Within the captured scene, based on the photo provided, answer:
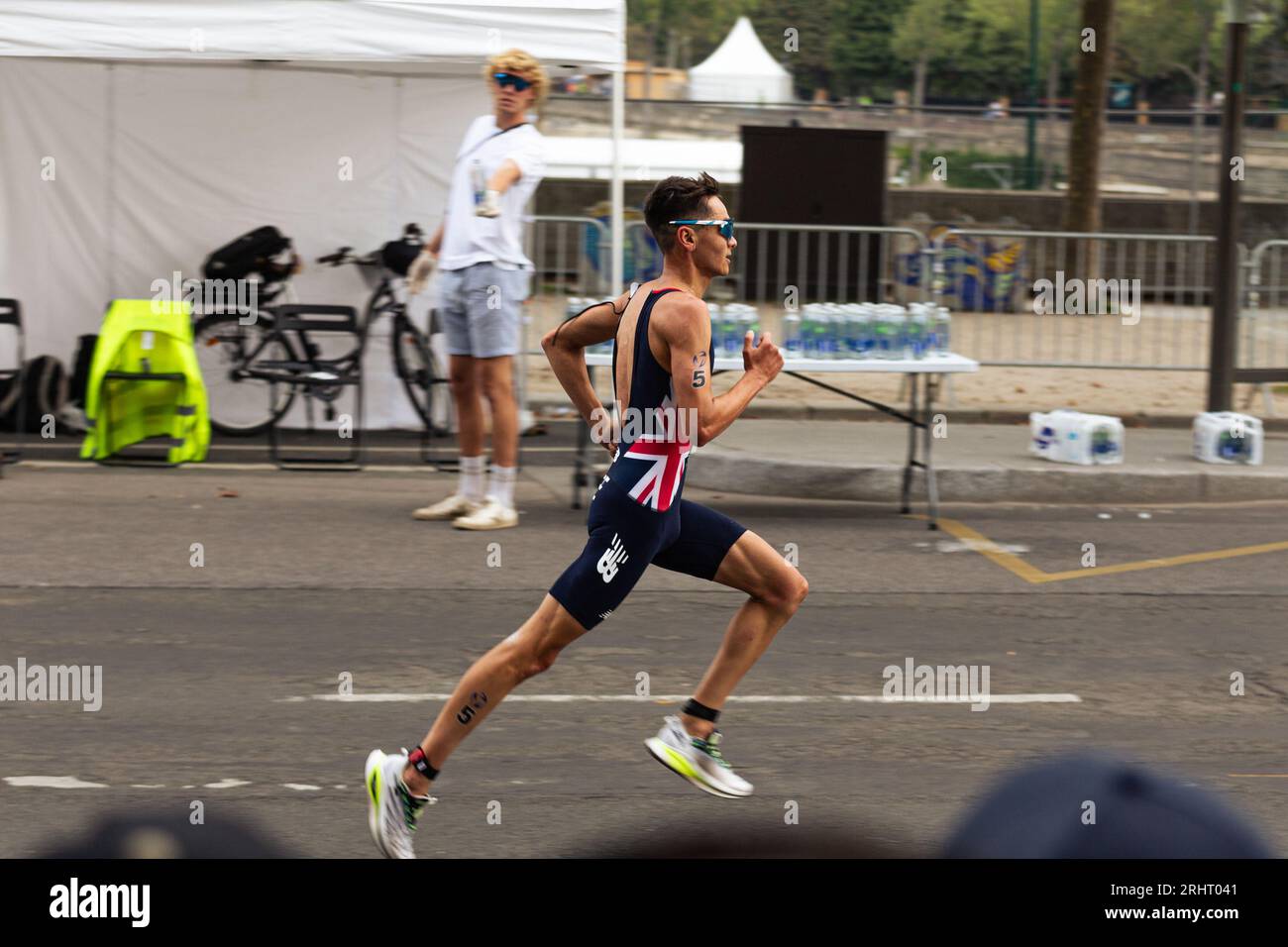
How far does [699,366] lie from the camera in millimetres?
4719

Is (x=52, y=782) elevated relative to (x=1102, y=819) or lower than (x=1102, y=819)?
lower

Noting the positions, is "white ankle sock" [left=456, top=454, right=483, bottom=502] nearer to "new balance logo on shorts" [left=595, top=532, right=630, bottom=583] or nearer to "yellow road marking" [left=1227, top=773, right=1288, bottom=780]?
"new balance logo on shorts" [left=595, top=532, right=630, bottom=583]

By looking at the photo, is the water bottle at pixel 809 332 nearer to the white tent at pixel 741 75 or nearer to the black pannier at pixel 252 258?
the black pannier at pixel 252 258

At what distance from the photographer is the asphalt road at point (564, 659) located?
16.7ft

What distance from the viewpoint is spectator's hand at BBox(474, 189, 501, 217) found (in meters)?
8.76

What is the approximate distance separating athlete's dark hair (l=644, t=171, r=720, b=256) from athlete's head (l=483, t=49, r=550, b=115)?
4144 mm

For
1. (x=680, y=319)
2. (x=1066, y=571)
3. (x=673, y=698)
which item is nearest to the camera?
(x=680, y=319)

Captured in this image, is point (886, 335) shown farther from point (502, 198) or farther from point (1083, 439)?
point (502, 198)

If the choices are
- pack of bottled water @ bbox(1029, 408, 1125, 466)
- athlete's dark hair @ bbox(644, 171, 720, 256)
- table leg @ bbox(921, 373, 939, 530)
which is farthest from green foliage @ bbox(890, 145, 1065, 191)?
athlete's dark hair @ bbox(644, 171, 720, 256)

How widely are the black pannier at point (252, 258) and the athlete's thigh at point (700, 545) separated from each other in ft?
24.3

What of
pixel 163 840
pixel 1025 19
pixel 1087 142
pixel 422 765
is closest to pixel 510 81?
pixel 422 765

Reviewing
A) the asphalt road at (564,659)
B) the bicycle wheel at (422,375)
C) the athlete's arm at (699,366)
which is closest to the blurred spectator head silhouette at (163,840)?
the asphalt road at (564,659)

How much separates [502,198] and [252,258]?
11.2 ft
